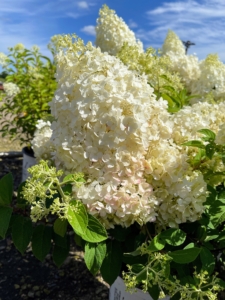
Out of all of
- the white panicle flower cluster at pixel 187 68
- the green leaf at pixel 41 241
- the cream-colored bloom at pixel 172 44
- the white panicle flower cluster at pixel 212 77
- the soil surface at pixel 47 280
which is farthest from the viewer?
the cream-colored bloom at pixel 172 44

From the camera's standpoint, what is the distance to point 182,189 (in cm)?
107

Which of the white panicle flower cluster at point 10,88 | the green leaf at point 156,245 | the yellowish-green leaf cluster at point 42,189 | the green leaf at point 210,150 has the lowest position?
the green leaf at point 156,245

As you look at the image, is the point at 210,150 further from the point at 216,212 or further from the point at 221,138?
the point at 216,212

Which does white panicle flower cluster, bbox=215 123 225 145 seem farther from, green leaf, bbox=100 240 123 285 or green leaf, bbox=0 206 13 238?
green leaf, bbox=0 206 13 238

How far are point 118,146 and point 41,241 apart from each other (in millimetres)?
464

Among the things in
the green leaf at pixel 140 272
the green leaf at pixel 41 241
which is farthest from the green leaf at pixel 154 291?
the green leaf at pixel 41 241

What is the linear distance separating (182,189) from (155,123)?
219 millimetres

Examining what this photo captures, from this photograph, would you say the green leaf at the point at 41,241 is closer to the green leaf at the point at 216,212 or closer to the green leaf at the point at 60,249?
the green leaf at the point at 60,249

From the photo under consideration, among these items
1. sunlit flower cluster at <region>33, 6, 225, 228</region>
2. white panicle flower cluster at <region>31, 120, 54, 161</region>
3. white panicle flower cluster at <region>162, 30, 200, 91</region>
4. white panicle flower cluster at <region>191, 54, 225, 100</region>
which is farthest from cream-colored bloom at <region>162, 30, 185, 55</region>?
sunlit flower cluster at <region>33, 6, 225, 228</region>

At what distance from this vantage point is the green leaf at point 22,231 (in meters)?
1.16

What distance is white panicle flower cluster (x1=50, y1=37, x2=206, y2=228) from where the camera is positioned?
40.0 inches

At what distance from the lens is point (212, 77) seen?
2.46 metres

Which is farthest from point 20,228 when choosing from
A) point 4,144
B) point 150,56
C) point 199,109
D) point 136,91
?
point 4,144

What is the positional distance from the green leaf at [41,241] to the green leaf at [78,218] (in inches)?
12.4
